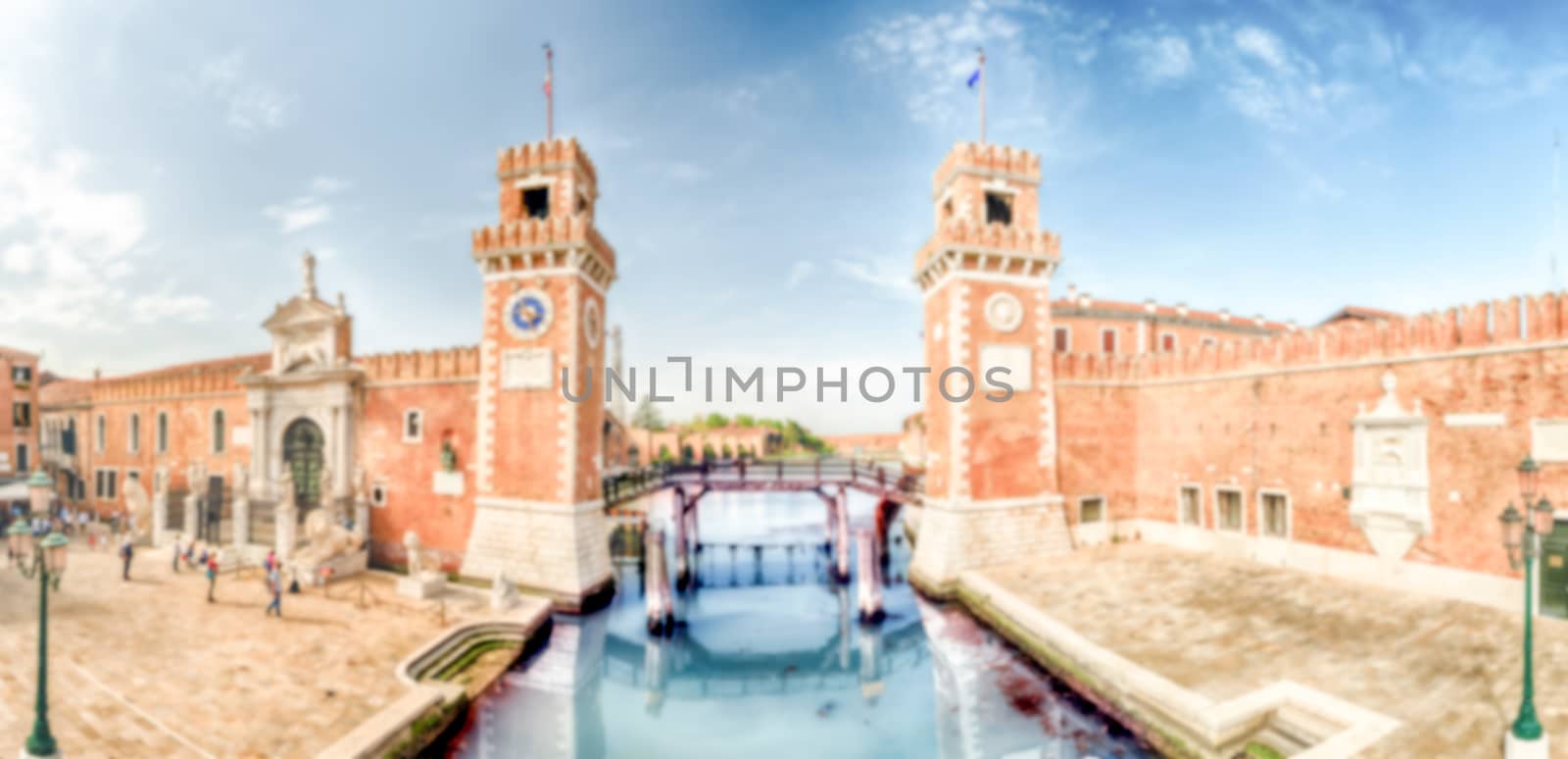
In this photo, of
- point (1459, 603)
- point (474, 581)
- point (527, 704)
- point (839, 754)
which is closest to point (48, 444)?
A: point (474, 581)

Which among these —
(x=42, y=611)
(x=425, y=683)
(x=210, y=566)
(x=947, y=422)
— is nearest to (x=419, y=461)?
(x=210, y=566)

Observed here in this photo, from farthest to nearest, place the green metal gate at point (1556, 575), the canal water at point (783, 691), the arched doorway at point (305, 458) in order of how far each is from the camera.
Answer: the arched doorway at point (305, 458)
the green metal gate at point (1556, 575)
the canal water at point (783, 691)

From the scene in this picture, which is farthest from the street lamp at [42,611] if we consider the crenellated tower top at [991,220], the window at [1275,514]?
the window at [1275,514]

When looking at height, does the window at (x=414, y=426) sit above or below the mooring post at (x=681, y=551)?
above

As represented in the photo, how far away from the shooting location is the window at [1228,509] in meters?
19.2

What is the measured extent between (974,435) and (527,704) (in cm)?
1398

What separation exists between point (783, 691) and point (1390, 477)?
1477 centimetres

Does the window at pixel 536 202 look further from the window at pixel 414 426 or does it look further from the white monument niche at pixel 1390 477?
the white monument niche at pixel 1390 477

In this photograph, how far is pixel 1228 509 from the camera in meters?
19.5

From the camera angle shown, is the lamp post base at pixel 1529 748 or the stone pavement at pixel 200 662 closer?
the lamp post base at pixel 1529 748

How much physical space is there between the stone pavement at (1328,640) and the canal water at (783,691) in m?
2.15

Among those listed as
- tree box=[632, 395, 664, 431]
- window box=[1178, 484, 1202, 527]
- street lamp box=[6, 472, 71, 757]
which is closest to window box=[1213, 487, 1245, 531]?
window box=[1178, 484, 1202, 527]

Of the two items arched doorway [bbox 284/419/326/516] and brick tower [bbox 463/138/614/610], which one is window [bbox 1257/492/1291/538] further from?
arched doorway [bbox 284/419/326/516]

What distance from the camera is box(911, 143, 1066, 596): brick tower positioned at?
810 inches
